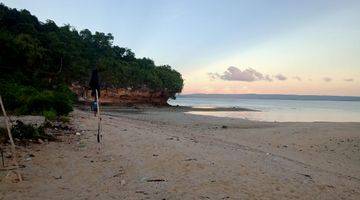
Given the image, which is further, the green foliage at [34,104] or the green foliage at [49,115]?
the green foliage at [34,104]

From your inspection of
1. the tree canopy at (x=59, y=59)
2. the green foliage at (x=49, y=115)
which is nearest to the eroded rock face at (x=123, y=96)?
the tree canopy at (x=59, y=59)

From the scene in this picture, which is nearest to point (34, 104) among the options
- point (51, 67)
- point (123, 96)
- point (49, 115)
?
point (49, 115)

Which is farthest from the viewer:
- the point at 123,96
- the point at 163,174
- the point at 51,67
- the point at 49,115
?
the point at 123,96

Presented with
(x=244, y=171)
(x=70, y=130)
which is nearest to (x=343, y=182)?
(x=244, y=171)

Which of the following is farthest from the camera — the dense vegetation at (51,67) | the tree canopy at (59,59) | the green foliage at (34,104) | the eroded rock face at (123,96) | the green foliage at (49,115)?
the eroded rock face at (123,96)

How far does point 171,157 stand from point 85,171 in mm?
2970

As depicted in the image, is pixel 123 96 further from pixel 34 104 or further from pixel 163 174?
pixel 163 174

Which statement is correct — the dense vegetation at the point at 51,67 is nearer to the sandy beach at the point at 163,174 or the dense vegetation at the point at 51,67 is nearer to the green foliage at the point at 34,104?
the green foliage at the point at 34,104

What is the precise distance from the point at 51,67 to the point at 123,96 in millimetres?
31544

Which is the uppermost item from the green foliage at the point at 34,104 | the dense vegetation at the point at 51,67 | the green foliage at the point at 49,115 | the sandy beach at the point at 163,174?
the dense vegetation at the point at 51,67

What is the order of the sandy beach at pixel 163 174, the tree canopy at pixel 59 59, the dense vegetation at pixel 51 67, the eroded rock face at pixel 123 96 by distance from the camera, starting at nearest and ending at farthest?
the sandy beach at pixel 163 174 < the dense vegetation at pixel 51 67 < the tree canopy at pixel 59 59 < the eroded rock face at pixel 123 96

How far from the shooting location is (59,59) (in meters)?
51.7

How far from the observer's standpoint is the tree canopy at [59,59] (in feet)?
129

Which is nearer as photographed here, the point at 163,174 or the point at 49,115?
the point at 163,174
